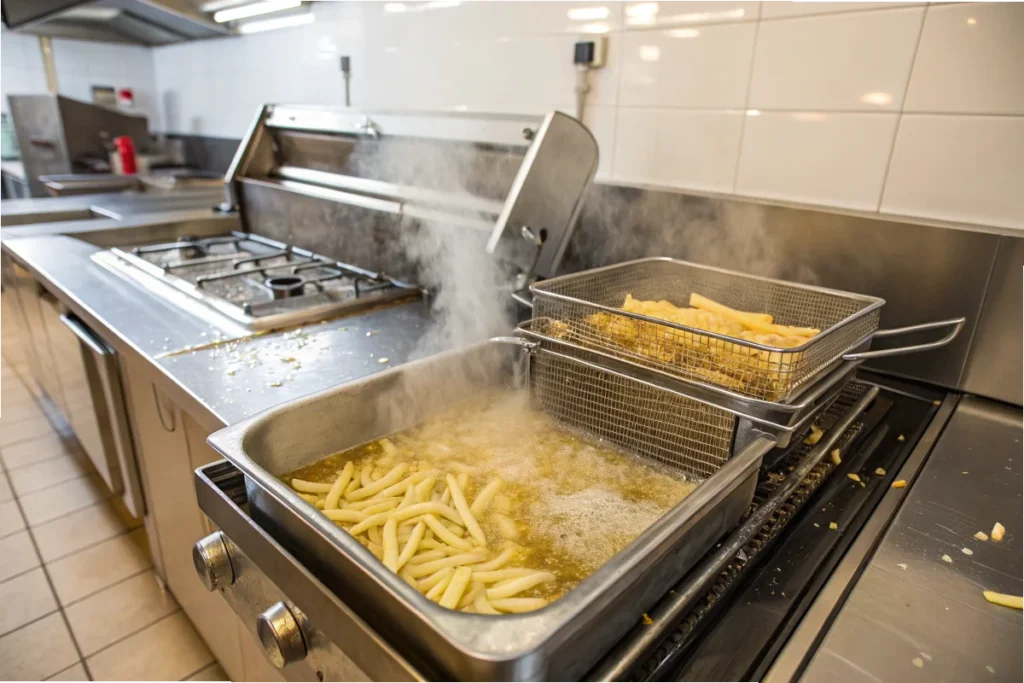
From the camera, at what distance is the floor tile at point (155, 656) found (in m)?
1.33

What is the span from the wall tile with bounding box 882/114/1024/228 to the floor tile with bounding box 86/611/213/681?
68.3 inches

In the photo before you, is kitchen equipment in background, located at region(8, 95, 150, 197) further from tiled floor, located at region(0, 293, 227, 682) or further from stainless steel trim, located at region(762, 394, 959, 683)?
stainless steel trim, located at region(762, 394, 959, 683)

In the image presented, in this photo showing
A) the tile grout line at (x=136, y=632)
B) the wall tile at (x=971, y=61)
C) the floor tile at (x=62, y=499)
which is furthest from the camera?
the floor tile at (x=62, y=499)

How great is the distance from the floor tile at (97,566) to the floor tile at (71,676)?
24 centimetres

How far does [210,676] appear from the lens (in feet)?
4.38

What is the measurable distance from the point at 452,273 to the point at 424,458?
0.66m

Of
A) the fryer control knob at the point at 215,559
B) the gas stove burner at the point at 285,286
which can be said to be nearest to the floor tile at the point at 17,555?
the gas stove burner at the point at 285,286

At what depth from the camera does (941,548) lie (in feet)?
2.05

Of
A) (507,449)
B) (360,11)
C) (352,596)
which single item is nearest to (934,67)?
(507,449)

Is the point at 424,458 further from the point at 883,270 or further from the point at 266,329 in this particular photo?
the point at 883,270

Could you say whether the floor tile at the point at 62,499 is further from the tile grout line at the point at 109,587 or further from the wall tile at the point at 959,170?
the wall tile at the point at 959,170

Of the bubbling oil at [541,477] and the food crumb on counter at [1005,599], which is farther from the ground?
the food crumb on counter at [1005,599]

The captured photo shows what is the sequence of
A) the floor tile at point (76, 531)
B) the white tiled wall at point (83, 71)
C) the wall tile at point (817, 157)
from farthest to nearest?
the white tiled wall at point (83, 71) → the floor tile at point (76, 531) → the wall tile at point (817, 157)

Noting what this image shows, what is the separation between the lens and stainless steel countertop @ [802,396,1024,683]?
494mm
